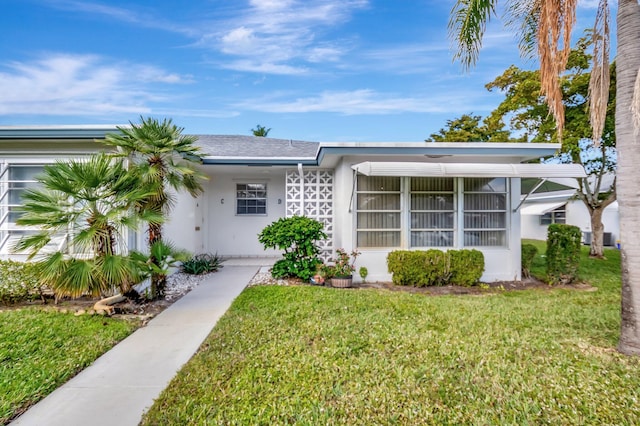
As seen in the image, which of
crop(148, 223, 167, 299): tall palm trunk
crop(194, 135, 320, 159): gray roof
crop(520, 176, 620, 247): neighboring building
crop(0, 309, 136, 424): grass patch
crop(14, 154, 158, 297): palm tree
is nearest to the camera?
crop(0, 309, 136, 424): grass patch

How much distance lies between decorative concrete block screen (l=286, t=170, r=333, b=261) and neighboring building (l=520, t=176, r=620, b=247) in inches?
558

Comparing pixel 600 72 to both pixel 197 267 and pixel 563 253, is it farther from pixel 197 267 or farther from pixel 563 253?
pixel 197 267

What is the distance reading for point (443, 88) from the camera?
1255 cm

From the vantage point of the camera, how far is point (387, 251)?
8641 millimetres

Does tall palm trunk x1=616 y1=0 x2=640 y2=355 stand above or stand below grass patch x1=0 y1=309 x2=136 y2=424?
above

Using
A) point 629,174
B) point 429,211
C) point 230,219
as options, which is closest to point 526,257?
point 429,211

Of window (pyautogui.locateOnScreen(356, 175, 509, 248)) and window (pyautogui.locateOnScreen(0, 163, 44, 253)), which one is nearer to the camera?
window (pyautogui.locateOnScreen(0, 163, 44, 253))

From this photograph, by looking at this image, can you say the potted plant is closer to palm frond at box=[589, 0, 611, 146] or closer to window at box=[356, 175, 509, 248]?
window at box=[356, 175, 509, 248]

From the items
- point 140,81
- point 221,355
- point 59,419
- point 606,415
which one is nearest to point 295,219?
point 221,355

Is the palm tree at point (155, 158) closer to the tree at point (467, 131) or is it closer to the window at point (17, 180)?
the window at point (17, 180)

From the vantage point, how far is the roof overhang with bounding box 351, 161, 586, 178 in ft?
24.3

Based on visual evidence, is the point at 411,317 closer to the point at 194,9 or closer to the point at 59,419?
the point at 59,419

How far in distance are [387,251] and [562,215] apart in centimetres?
2002

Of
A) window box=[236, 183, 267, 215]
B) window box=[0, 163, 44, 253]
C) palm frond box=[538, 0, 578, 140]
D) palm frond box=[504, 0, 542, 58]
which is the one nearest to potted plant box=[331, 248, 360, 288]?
palm frond box=[538, 0, 578, 140]
